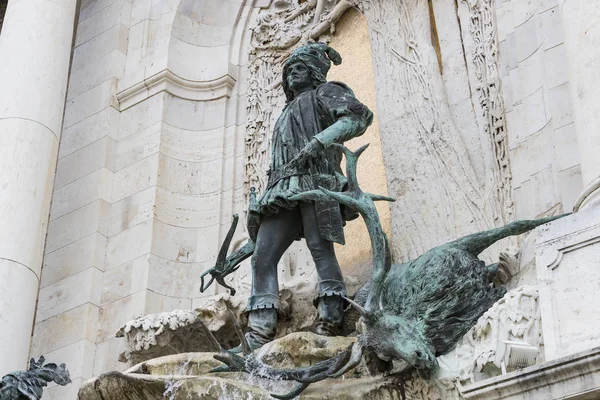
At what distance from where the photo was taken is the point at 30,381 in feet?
27.6

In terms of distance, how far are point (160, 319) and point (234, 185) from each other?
2.35m

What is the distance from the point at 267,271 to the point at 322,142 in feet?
3.44

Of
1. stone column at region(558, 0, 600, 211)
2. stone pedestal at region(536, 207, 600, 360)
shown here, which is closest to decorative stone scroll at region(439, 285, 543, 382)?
stone pedestal at region(536, 207, 600, 360)

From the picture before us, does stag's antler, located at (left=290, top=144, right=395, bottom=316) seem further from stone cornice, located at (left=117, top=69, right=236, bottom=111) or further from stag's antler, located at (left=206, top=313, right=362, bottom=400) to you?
stone cornice, located at (left=117, top=69, right=236, bottom=111)

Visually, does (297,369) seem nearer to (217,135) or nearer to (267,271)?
(267,271)

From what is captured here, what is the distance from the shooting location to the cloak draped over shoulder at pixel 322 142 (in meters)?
8.84

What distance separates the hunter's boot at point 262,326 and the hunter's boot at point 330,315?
34 centimetres

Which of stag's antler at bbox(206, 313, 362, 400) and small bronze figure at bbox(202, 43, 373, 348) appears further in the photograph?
small bronze figure at bbox(202, 43, 373, 348)

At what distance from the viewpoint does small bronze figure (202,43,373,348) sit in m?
8.79

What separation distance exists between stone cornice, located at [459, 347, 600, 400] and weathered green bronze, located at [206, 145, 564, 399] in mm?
858

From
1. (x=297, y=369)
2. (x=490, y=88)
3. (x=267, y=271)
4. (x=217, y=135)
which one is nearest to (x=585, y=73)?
(x=490, y=88)

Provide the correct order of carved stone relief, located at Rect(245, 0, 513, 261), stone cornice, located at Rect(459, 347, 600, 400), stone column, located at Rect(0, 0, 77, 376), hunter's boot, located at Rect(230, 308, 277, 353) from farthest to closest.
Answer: stone column, located at Rect(0, 0, 77, 376), carved stone relief, located at Rect(245, 0, 513, 261), hunter's boot, located at Rect(230, 308, 277, 353), stone cornice, located at Rect(459, 347, 600, 400)

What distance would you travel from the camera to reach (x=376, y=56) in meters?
11.0

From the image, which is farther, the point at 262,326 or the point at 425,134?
the point at 425,134
